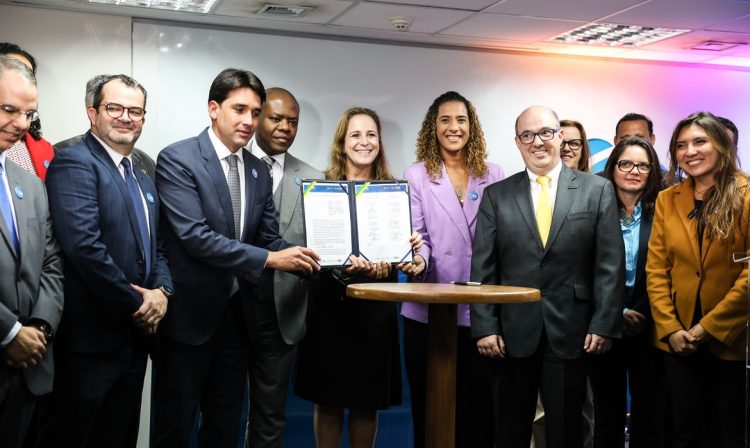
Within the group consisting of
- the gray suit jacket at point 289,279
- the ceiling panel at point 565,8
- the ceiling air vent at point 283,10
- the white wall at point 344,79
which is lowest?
the gray suit jacket at point 289,279

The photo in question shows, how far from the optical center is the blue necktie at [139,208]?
10.9ft

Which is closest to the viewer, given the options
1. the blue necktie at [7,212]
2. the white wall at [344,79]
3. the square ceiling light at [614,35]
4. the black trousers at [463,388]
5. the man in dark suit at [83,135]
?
the blue necktie at [7,212]

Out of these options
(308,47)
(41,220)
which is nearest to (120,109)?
(41,220)

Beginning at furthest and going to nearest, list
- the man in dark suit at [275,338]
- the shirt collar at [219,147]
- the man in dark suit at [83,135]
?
the man in dark suit at [275,338]
the shirt collar at [219,147]
the man in dark suit at [83,135]

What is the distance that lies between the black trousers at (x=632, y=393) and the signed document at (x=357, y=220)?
1.26 meters

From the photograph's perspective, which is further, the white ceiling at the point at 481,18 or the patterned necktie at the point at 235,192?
the white ceiling at the point at 481,18

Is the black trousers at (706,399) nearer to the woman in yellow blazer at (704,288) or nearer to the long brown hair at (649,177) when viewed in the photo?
the woman in yellow blazer at (704,288)

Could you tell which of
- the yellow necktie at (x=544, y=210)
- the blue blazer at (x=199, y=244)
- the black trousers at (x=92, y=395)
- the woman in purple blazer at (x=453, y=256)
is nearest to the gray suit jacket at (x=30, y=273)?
the black trousers at (x=92, y=395)

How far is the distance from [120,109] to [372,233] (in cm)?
125

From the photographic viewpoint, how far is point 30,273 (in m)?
2.94

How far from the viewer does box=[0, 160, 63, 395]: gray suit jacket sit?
283 cm

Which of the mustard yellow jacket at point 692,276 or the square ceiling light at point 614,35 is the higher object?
the square ceiling light at point 614,35

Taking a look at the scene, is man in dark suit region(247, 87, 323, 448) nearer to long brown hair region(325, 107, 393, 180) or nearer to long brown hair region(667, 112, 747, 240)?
long brown hair region(325, 107, 393, 180)

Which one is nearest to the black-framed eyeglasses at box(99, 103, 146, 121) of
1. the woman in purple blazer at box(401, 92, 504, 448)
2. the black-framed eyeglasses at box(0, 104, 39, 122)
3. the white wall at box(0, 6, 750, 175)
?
the black-framed eyeglasses at box(0, 104, 39, 122)
